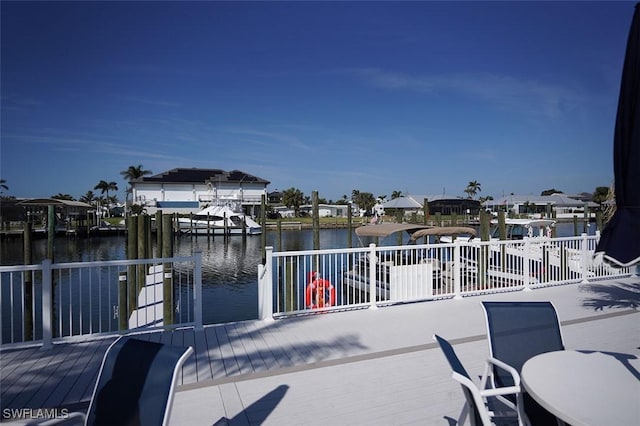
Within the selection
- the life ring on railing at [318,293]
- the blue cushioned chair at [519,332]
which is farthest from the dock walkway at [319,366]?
the life ring on railing at [318,293]

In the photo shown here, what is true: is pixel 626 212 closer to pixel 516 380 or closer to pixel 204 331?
pixel 516 380

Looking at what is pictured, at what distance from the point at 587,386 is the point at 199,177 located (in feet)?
252

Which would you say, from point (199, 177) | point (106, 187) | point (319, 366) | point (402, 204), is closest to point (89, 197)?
Result: point (106, 187)

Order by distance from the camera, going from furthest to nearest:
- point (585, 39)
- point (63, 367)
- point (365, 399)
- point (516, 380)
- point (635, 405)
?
point (585, 39) → point (63, 367) → point (365, 399) → point (516, 380) → point (635, 405)

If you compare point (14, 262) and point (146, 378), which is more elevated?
point (146, 378)

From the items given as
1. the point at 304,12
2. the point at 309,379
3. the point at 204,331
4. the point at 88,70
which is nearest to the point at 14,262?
the point at 88,70

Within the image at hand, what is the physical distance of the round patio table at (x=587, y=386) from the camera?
177 cm

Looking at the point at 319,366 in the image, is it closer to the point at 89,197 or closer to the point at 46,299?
the point at 46,299

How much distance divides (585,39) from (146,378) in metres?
15.7

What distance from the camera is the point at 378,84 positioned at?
72.6ft

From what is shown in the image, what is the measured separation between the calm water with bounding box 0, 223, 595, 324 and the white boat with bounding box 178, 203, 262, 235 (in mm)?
1232

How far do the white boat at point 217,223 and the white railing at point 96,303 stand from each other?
83.8 ft

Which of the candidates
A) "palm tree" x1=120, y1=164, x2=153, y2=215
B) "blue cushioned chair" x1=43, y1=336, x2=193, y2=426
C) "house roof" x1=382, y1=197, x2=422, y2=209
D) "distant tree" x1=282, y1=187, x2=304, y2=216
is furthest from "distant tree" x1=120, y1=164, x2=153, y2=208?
"blue cushioned chair" x1=43, y1=336, x2=193, y2=426

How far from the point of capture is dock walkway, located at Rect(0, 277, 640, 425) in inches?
128
